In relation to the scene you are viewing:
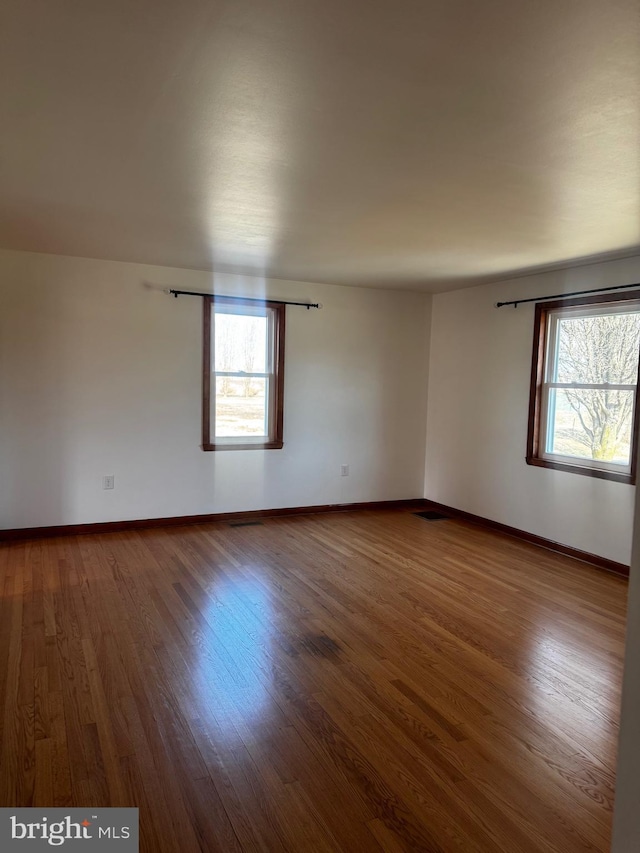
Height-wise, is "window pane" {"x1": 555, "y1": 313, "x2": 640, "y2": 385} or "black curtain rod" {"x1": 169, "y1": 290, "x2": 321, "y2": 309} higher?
"black curtain rod" {"x1": 169, "y1": 290, "x2": 321, "y2": 309}

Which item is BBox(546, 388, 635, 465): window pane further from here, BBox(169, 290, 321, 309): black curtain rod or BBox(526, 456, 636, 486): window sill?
Result: BBox(169, 290, 321, 309): black curtain rod

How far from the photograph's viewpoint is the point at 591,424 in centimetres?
446

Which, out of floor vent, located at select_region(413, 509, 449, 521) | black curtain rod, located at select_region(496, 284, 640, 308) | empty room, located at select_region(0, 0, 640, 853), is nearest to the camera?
empty room, located at select_region(0, 0, 640, 853)

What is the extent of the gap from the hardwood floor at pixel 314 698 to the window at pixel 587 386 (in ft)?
3.11

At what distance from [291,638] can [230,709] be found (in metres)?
0.71

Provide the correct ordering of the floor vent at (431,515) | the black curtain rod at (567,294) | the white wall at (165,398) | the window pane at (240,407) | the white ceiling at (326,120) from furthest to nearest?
the floor vent at (431,515) < the window pane at (240,407) < the white wall at (165,398) < the black curtain rod at (567,294) < the white ceiling at (326,120)

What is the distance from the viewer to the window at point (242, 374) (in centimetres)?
531

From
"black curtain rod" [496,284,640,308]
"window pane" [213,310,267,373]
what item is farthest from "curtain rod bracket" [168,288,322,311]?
"black curtain rod" [496,284,640,308]

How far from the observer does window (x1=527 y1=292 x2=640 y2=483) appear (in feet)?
13.6

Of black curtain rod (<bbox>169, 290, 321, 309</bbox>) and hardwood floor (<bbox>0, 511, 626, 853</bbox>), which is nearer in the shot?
hardwood floor (<bbox>0, 511, 626, 853</bbox>)

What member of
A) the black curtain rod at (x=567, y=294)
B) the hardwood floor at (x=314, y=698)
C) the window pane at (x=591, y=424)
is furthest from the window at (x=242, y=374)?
the window pane at (x=591, y=424)

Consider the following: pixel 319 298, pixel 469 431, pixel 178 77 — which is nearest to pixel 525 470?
pixel 469 431

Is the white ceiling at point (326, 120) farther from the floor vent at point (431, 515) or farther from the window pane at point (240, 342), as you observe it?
the floor vent at point (431, 515)

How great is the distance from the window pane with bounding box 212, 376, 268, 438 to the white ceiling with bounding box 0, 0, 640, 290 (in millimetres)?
1898
